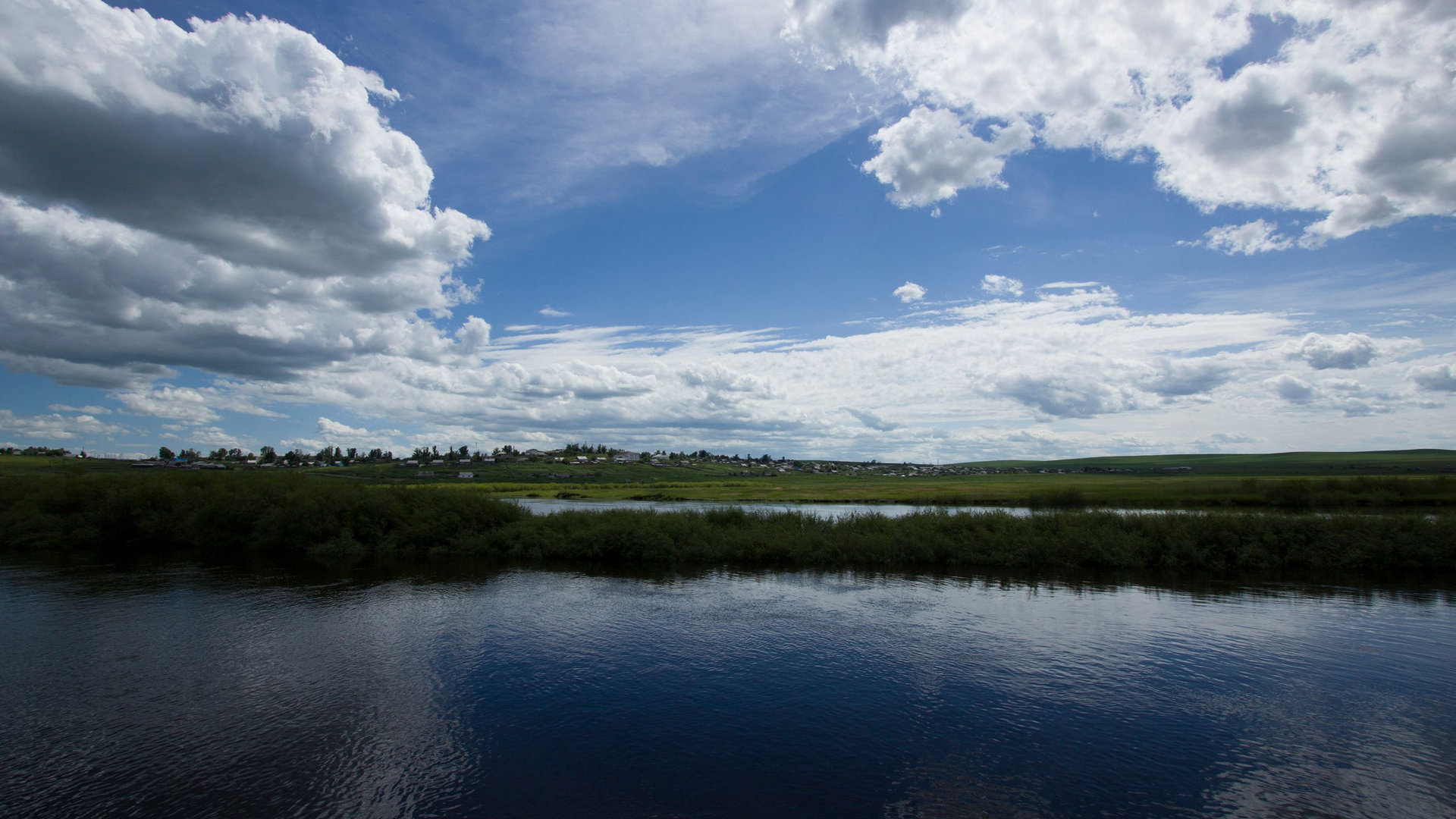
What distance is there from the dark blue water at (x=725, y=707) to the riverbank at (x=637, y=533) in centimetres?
903

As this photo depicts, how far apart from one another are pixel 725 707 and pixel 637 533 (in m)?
29.7

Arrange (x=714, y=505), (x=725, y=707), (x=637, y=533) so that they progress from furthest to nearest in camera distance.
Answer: (x=714, y=505) → (x=637, y=533) → (x=725, y=707)

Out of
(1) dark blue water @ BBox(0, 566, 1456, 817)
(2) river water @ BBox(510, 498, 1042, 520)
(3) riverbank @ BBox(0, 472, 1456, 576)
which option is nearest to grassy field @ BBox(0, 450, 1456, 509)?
(2) river water @ BBox(510, 498, 1042, 520)

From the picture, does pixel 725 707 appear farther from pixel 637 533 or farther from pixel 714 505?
pixel 714 505

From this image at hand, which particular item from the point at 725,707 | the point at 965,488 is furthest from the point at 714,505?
the point at 725,707

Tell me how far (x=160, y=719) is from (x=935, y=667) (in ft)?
80.3

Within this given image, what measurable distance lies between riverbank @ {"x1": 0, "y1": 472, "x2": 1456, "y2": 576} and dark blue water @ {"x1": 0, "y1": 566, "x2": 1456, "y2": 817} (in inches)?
356

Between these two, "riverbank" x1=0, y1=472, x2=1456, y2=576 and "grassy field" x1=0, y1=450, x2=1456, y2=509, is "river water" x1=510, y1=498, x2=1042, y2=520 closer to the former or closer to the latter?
"grassy field" x1=0, y1=450, x2=1456, y2=509

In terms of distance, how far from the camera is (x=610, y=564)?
4675 cm

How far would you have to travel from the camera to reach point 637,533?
160 feet

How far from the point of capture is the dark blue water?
47.7 ft

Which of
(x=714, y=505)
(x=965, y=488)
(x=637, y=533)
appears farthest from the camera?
(x=965, y=488)

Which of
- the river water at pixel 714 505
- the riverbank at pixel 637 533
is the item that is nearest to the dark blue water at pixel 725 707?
the riverbank at pixel 637 533

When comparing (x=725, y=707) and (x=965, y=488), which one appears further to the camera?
(x=965, y=488)
